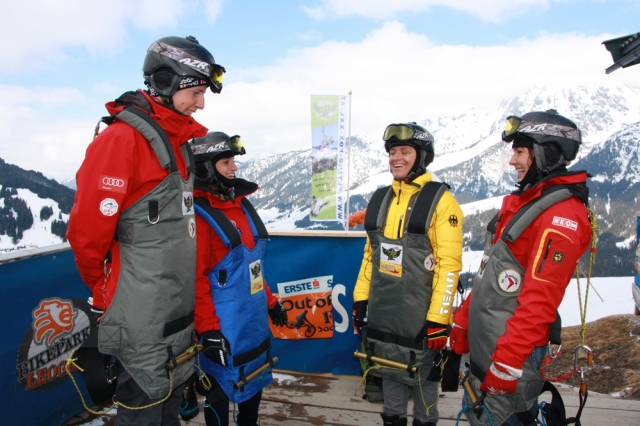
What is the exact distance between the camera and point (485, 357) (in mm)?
2727

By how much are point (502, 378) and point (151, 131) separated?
248 centimetres

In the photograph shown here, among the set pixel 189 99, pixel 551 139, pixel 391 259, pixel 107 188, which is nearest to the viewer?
pixel 107 188

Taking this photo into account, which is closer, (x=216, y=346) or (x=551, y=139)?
(x=551, y=139)

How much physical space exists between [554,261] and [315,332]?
138 inches

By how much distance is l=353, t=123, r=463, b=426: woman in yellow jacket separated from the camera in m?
3.25

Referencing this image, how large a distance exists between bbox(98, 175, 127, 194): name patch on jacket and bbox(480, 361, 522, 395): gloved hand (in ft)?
7.70

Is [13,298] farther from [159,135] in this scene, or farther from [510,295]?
[510,295]

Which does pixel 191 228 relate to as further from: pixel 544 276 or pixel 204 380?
pixel 544 276

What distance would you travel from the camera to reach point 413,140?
3.52 m

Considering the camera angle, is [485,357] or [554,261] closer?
[554,261]

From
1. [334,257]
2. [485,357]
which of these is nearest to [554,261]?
[485,357]

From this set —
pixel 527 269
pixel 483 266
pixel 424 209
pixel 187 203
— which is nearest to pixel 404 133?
pixel 424 209

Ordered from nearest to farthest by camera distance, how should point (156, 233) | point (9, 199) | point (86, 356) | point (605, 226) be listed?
point (156, 233)
point (86, 356)
point (9, 199)
point (605, 226)

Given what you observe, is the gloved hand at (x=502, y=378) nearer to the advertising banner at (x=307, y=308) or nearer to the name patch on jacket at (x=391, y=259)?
the name patch on jacket at (x=391, y=259)
